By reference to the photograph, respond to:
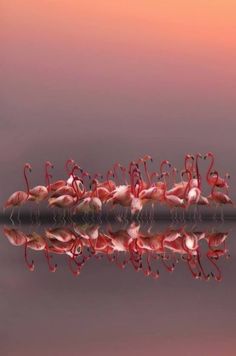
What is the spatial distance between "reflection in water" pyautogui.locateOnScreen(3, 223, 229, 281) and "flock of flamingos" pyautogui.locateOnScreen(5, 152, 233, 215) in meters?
0.59

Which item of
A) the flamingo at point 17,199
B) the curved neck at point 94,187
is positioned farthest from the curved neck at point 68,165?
the flamingo at point 17,199

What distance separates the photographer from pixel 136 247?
2.98 meters

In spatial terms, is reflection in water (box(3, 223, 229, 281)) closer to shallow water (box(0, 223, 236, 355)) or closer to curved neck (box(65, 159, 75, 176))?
shallow water (box(0, 223, 236, 355))

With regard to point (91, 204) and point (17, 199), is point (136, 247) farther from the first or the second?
point (17, 199)

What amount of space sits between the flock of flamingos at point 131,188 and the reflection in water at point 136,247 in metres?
0.59

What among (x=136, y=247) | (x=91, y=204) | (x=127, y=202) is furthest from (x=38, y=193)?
(x=136, y=247)

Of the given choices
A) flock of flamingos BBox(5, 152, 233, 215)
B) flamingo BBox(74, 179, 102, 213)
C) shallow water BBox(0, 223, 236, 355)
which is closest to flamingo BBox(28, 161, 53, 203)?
flock of flamingos BBox(5, 152, 233, 215)

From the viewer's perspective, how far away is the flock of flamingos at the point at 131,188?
469cm

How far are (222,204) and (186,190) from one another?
45 centimetres

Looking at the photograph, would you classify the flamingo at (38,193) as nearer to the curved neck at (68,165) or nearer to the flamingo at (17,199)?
the flamingo at (17,199)

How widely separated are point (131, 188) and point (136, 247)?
68.3 inches

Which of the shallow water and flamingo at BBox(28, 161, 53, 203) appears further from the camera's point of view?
flamingo at BBox(28, 161, 53, 203)

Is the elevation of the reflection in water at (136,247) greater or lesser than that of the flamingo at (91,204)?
lesser

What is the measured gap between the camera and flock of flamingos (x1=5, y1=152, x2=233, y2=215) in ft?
15.4
